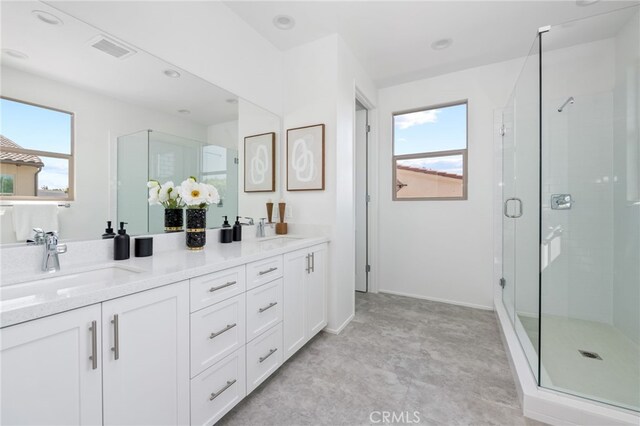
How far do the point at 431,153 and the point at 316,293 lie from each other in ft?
7.43

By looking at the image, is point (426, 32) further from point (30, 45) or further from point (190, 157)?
point (30, 45)

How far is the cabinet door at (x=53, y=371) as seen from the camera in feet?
2.32

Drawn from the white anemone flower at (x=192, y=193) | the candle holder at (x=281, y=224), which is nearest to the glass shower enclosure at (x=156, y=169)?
the white anemone flower at (x=192, y=193)

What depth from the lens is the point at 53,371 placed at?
0.78 meters

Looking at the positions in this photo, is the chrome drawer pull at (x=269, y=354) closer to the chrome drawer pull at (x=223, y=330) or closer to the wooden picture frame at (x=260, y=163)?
the chrome drawer pull at (x=223, y=330)

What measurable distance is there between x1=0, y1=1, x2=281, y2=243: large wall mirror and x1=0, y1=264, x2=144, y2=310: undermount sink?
0.22 metres

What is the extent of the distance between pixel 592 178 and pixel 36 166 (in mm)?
3610

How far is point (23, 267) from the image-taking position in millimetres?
1089

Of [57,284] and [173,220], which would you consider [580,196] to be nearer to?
[173,220]

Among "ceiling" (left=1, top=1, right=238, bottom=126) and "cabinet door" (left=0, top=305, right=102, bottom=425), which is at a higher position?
"ceiling" (left=1, top=1, right=238, bottom=126)

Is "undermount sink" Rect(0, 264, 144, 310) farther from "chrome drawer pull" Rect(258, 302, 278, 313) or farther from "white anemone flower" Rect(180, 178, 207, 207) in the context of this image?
"chrome drawer pull" Rect(258, 302, 278, 313)

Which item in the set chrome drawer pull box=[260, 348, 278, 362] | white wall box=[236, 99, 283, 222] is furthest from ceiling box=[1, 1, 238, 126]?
chrome drawer pull box=[260, 348, 278, 362]

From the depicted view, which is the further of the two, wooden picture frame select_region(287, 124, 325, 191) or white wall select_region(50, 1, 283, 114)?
wooden picture frame select_region(287, 124, 325, 191)

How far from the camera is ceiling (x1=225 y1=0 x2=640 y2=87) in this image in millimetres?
2090
